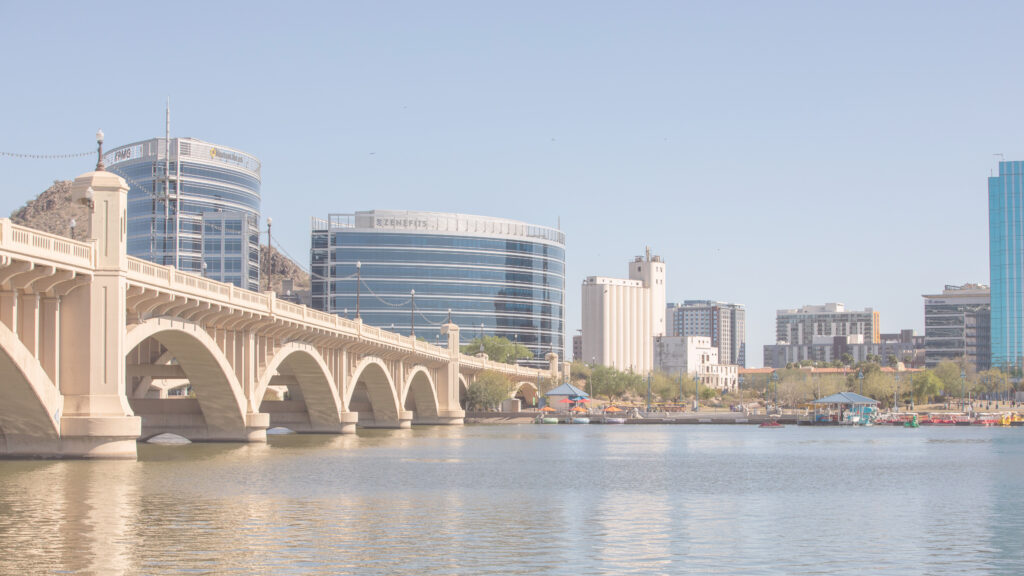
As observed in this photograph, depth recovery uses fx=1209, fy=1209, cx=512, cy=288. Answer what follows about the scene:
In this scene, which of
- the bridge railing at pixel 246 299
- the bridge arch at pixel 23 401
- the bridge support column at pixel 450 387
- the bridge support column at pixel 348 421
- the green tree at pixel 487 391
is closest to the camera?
the bridge arch at pixel 23 401

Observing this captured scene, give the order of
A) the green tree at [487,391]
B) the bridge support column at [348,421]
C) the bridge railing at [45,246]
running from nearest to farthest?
the bridge railing at [45,246] < the bridge support column at [348,421] < the green tree at [487,391]

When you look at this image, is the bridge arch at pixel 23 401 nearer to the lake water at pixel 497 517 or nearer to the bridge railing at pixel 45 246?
the lake water at pixel 497 517

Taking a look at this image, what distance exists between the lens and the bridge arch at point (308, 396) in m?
85.6

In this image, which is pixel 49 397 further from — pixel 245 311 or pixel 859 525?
pixel 859 525

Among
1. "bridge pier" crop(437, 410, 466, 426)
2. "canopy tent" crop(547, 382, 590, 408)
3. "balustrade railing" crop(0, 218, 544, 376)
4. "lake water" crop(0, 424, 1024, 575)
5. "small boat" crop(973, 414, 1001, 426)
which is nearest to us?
"lake water" crop(0, 424, 1024, 575)

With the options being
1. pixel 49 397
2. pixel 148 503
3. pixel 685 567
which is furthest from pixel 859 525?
pixel 49 397

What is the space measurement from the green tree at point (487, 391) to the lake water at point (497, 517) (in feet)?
298

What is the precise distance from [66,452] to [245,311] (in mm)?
19551

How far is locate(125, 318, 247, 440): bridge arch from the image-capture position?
6088 centimetres

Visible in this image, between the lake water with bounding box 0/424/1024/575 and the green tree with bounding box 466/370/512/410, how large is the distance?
3578 inches

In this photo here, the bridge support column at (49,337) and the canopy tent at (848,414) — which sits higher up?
the bridge support column at (49,337)

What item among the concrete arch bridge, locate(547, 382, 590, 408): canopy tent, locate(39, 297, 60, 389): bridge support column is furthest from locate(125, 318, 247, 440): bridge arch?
locate(547, 382, 590, 408): canopy tent

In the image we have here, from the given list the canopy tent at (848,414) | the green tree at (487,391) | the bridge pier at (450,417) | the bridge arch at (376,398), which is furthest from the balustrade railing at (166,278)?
the canopy tent at (848,414)

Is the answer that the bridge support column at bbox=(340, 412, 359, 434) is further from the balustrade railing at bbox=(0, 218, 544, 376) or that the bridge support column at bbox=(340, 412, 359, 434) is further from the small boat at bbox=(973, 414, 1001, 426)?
the small boat at bbox=(973, 414, 1001, 426)
